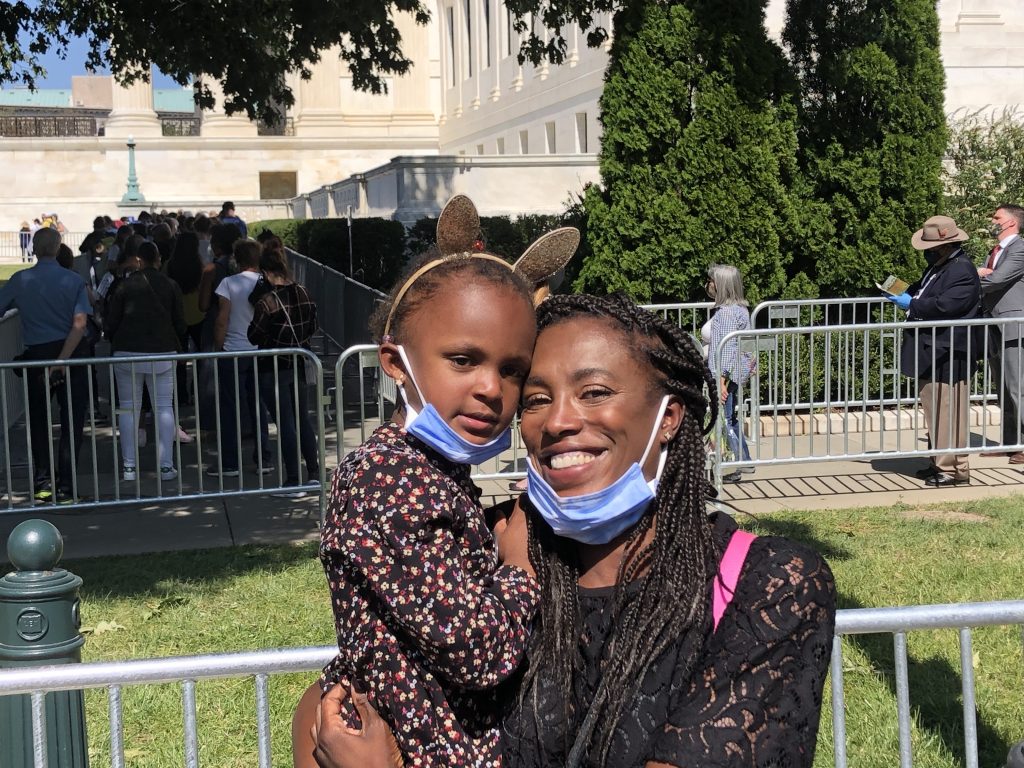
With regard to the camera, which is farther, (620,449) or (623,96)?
(623,96)

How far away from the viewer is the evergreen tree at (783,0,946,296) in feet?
40.1

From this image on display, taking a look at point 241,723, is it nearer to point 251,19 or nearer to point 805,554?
point 805,554

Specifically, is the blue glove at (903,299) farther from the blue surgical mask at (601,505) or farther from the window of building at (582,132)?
the window of building at (582,132)

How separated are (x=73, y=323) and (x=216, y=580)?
352cm

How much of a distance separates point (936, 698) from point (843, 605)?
1157 millimetres

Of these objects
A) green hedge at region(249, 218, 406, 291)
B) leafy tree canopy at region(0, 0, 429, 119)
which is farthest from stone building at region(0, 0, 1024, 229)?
leafy tree canopy at region(0, 0, 429, 119)

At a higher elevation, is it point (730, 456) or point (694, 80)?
point (694, 80)

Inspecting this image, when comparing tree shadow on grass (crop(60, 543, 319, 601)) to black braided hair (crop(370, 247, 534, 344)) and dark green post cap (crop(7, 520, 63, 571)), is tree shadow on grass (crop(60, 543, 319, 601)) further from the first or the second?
black braided hair (crop(370, 247, 534, 344))

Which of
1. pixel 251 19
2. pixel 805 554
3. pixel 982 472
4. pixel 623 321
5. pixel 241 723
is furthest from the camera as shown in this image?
pixel 251 19

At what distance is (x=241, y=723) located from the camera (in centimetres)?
501

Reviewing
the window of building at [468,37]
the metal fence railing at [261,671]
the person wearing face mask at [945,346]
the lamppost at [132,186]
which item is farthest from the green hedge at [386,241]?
the window of building at [468,37]

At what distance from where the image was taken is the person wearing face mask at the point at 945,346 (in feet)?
29.5

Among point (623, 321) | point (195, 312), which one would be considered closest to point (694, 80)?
point (195, 312)

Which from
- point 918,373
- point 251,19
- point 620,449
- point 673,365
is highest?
point 251,19
